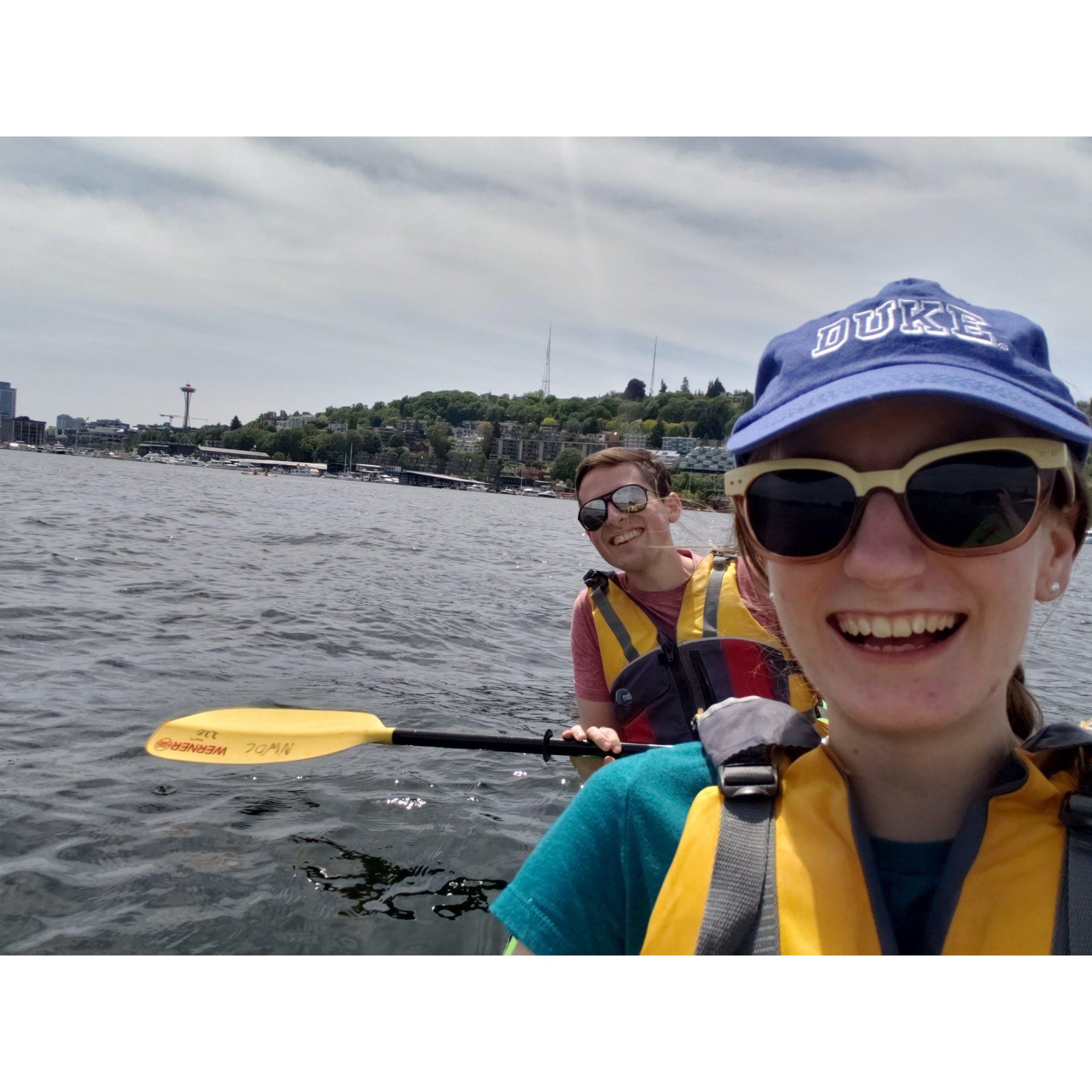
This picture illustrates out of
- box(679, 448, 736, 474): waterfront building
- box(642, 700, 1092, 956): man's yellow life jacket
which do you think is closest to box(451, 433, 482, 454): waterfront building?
box(679, 448, 736, 474): waterfront building

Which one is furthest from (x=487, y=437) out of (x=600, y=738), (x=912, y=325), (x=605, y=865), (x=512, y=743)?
(x=912, y=325)

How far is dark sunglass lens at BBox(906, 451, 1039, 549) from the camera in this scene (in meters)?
1.08

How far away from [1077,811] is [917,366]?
2.19 ft

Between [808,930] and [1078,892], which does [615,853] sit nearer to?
[808,930]

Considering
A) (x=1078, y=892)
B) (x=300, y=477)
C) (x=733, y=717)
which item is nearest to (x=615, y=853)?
(x=733, y=717)

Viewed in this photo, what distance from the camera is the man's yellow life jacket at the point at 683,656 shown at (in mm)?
4012

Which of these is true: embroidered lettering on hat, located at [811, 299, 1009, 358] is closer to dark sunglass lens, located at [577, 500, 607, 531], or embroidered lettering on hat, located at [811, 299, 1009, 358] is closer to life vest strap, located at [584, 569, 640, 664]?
life vest strap, located at [584, 569, 640, 664]

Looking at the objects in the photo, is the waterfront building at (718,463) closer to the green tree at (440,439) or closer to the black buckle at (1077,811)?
the black buckle at (1077,811)

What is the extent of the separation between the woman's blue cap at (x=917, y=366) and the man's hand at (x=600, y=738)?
2515mm

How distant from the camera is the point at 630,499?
425 centimetres

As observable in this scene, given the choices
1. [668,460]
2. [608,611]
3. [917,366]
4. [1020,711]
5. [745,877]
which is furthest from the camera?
[668,460]

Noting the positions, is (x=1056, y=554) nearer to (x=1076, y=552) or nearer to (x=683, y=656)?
(x=1076, y=552)

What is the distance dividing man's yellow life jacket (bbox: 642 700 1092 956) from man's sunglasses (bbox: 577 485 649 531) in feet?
9.86

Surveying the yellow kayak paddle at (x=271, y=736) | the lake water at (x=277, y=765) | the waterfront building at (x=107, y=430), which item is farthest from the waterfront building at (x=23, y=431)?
the yellow kayak paddle at (x=271, y=736)
